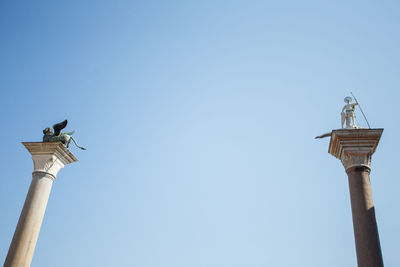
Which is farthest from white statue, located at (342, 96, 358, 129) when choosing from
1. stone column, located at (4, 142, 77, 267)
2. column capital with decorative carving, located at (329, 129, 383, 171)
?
stone column, located at (4, 142, 77, 267)

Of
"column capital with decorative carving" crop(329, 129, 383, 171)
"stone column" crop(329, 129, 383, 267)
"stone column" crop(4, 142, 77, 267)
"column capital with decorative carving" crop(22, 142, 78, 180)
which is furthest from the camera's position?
"column capital with decorative carving" crop(22, 142, 78, 180)

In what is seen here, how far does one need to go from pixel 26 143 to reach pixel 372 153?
42.5 ft

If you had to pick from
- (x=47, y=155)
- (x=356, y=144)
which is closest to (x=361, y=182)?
(x=356, y=144)

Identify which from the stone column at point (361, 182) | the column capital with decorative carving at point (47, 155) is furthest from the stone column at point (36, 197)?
the stone column at point (361, 182)

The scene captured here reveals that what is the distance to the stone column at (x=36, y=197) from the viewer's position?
39.0ft

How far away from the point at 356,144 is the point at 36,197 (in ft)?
37.6

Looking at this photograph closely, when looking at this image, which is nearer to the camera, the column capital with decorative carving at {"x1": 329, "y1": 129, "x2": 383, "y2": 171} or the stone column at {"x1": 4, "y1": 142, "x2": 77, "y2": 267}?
the column capital with decorative carving at {"x1": 329, "y1": 129, "x2": 383, "y2": 171}

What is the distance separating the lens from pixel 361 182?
11.3 meters

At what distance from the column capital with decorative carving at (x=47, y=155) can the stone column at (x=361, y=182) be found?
10420 millimetres

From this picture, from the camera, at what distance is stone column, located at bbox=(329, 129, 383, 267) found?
1010cm

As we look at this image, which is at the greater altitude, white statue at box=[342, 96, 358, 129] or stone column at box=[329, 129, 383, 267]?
white statue at box=[342, 96, 358, 129]

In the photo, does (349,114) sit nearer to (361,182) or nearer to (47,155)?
(361,182)

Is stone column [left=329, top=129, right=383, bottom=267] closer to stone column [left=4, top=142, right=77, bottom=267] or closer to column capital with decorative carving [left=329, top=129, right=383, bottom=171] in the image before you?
column capital with decorative carving [left=329, top=129, right=383, bottom=171]

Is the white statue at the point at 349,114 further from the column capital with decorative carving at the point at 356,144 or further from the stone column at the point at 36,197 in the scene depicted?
the stone column at the point at 36,197
